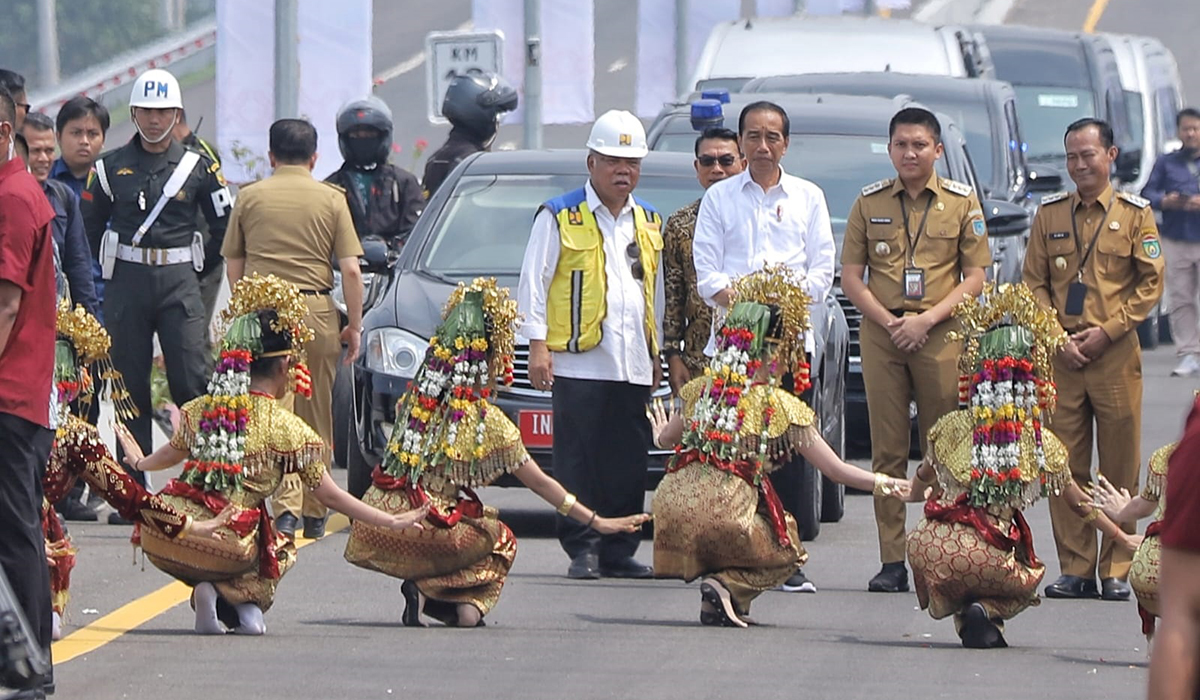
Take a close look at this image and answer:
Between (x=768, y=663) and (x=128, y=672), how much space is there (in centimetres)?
209

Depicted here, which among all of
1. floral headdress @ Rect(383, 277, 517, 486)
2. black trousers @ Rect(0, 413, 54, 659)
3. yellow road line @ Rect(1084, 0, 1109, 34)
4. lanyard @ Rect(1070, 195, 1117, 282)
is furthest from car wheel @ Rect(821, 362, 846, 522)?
yellow road line @ Rect(1084, 0, 1109, 34)

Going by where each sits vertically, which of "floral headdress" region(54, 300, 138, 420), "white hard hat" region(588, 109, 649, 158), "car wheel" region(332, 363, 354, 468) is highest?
"white hard hat" region(588, 109, 649, 158)

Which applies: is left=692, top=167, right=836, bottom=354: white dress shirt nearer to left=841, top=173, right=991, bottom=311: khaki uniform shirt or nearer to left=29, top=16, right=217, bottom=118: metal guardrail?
left=841, top=173, right=991, bottom=311: khaki uniform shirt

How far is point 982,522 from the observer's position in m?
8.70

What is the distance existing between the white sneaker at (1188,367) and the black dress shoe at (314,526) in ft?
35.2

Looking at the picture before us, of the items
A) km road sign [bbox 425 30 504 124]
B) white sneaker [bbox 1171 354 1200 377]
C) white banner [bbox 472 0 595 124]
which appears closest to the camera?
white sneaker [bbox 1171 354 1200 377]

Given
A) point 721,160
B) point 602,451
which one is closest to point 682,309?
point 602,451

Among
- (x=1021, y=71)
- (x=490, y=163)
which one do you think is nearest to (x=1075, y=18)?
(x=1021, y=71)

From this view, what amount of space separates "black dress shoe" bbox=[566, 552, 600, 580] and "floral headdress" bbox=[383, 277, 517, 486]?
1431 mm

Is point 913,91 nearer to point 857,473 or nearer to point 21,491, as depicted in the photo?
point 857,473

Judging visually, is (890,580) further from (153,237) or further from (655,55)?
(655,55)

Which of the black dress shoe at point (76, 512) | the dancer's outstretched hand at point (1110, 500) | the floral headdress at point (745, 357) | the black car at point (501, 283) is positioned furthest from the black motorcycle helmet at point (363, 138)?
the dancer's outstretched hand at point (1110, 500)

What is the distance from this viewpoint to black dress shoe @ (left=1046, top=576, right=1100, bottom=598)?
33.1ft

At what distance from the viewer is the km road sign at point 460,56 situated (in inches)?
853
